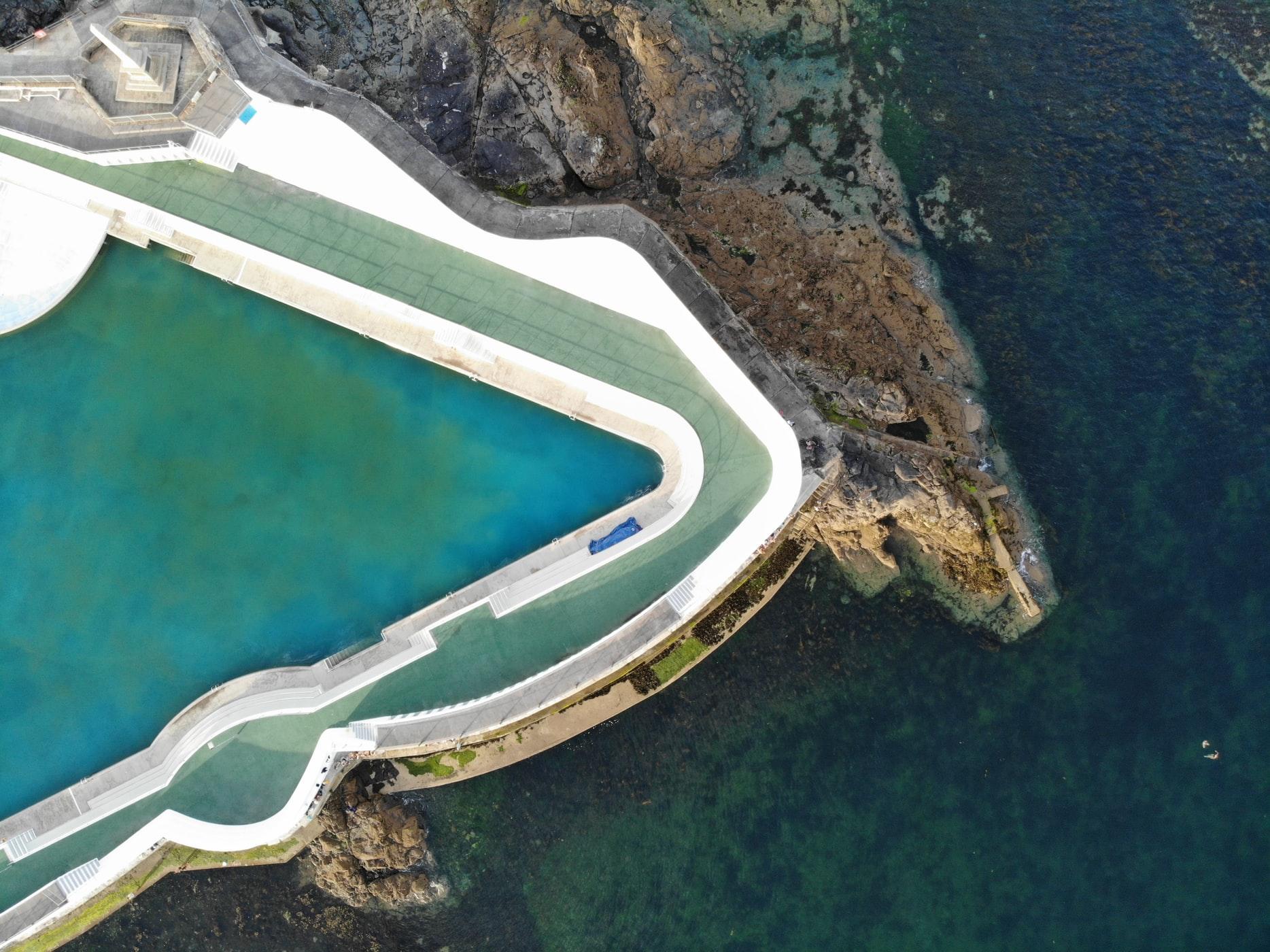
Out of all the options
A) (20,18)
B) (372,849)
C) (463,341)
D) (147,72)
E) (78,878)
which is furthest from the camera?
(372,849)

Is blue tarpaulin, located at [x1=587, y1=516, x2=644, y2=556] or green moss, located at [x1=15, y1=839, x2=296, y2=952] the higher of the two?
blue tarpaulin, located at [x1=587, y1=516, x2=644, y2=556]

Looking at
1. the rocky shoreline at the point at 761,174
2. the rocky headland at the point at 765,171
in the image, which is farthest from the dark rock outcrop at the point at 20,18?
the rocky shoreline at the point at 761,174

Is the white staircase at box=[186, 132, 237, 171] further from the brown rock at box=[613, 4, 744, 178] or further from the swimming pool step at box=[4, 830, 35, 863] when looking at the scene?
the swimming pool step at box=[4, 830, 35, 863]

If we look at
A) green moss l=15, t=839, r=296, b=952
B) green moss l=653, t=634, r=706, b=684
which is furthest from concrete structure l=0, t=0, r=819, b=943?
green moss l=653, t=634, r=706, b=684

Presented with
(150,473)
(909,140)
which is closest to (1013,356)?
(909,140)

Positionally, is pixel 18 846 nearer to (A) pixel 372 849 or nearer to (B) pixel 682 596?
(A) pixel 372 849

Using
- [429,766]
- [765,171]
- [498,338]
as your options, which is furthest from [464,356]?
[429,766]

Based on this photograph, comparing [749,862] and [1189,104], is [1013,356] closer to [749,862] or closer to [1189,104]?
[1189,104]
